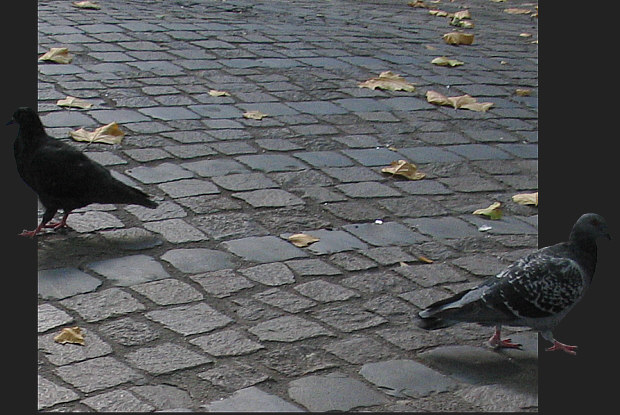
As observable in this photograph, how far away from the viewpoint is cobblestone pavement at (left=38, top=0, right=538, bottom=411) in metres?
3.92

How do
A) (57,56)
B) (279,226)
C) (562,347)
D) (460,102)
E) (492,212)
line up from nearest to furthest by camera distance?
(562,347), (279,226), (492,212), (460,102), (57,56)

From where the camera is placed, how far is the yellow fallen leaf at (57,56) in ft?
26.6

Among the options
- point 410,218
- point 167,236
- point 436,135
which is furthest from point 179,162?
point 436,135

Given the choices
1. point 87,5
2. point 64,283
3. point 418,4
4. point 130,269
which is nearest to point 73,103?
point 130,269

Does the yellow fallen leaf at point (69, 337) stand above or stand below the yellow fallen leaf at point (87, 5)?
below

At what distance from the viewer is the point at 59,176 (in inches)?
200

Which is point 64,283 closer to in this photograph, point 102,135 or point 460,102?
point 102,135

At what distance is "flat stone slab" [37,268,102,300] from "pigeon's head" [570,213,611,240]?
7.80 feet

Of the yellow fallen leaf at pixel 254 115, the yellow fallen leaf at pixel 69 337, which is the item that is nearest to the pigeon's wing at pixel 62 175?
the yellow fallen leaf at pixel 69 337

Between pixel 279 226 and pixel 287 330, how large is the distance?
122 centimetres

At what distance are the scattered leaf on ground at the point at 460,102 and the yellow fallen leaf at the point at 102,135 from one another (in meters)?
2.81

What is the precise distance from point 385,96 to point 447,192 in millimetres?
2125

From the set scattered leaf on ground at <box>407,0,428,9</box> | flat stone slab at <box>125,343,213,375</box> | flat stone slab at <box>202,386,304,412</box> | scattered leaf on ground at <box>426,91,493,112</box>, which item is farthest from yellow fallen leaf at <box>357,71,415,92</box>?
flat stone slab at <box>202,386,304,412</box>

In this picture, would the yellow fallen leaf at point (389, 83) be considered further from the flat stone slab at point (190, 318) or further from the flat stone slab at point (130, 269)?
the flat stone slab at point (190, 318)
